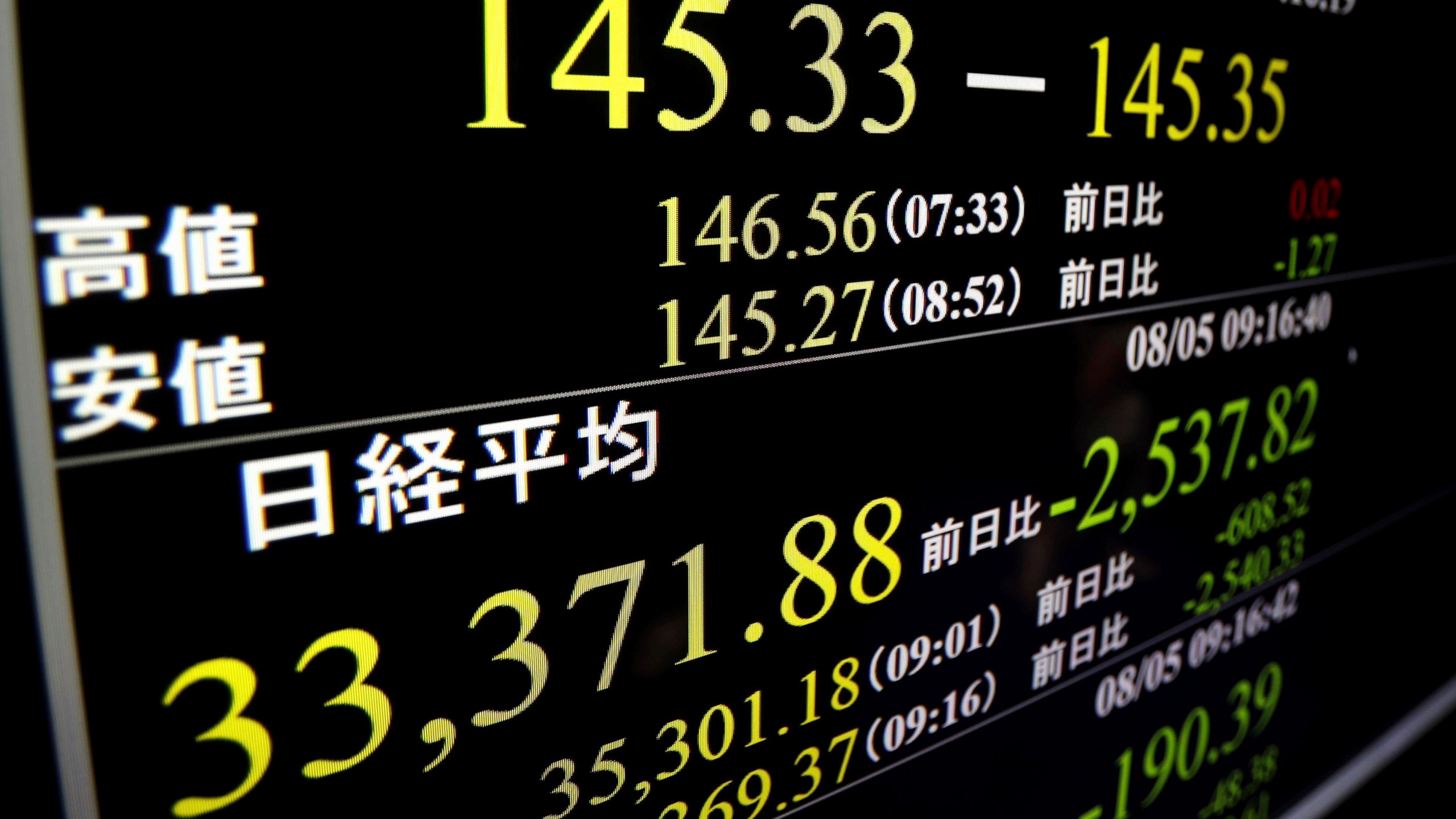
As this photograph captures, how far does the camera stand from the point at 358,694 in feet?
2.10

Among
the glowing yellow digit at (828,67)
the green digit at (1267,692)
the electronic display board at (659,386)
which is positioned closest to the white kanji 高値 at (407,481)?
the electronic display board at (659,386)

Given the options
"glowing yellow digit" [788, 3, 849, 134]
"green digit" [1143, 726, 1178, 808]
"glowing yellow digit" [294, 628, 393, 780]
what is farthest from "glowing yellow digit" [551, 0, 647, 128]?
"green digit" [1143, 726, 1178, 808]

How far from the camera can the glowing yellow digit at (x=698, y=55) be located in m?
0.68

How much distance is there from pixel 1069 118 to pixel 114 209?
0.72 meters

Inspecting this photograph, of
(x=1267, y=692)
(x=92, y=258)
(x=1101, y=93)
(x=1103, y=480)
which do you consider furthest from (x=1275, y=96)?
(x=92, y=258)

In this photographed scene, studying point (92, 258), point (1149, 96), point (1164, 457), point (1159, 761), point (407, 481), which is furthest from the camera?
point (1159, 761)

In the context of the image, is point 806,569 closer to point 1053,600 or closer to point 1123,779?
point 1053,600

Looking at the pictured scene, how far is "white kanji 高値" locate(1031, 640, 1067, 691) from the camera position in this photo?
3.34 ft

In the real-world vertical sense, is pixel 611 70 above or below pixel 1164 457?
above

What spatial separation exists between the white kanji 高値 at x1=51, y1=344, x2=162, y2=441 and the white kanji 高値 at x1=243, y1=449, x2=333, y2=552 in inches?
2.4

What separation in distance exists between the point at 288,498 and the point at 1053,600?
71 centimetres

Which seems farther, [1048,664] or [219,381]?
[1048,664]

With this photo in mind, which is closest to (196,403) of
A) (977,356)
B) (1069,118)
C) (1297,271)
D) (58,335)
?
(58,335)

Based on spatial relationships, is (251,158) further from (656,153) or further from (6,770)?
(6,770)
